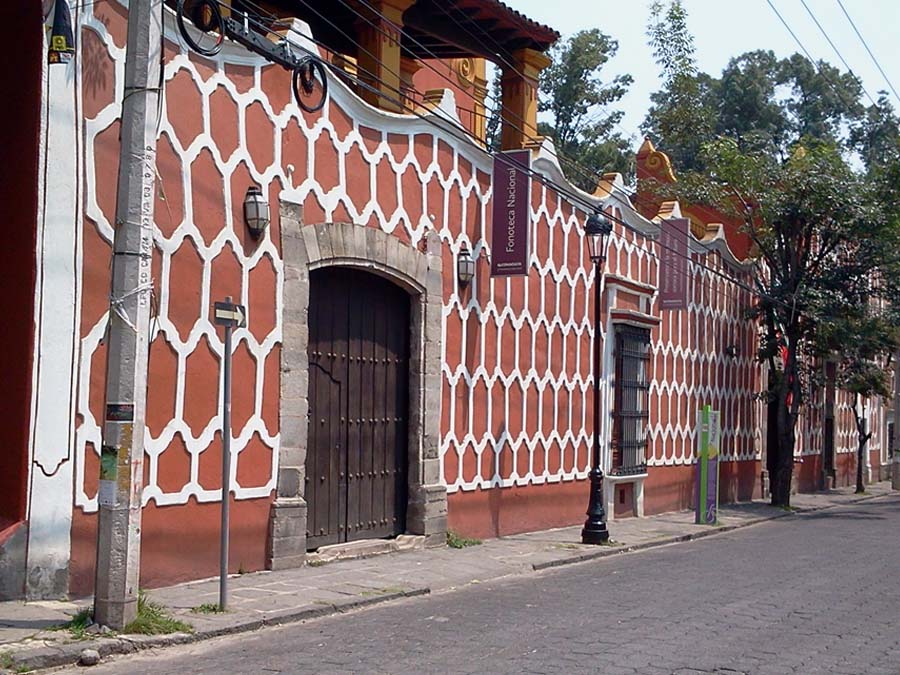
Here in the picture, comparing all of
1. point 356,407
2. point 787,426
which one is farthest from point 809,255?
point 356,407

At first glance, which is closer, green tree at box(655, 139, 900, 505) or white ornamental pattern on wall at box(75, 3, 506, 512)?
white ornamental pattern on wall at box(75, 3, 506, 512)

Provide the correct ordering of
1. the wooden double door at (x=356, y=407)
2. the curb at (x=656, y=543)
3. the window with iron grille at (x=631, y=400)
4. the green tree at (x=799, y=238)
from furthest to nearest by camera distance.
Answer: the green tree at (x=799, y=238) < the window with iron grille at (x=631, y=400) < the curb at (x=656, y=543) < the wooden double door at (x=356, y=407)

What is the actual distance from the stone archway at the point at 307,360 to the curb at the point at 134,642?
7.24 feet

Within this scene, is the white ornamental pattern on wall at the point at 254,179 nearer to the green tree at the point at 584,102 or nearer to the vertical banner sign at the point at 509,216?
the vertical banner sign at the point at 509,216

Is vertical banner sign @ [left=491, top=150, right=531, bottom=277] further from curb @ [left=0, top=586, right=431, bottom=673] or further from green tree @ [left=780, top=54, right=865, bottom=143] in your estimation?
green tree @ [left=780, top=54, right=865, bottom=143]

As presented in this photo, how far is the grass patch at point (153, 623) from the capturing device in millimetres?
8992

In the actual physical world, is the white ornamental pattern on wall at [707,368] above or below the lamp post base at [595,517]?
above

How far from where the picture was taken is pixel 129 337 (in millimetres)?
9125

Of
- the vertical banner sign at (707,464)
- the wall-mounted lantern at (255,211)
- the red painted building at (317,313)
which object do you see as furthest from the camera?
the vertical banner sign at (707,464)

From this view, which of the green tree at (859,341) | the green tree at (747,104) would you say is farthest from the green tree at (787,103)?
the green tree at (859,341)

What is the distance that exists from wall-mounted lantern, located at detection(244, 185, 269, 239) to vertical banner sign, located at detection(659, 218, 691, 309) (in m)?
12.1

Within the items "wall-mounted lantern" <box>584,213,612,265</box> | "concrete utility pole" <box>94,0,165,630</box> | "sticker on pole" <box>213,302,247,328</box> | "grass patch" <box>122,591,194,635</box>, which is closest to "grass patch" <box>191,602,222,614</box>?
"grass patch" <box>122,591,194,635</box>

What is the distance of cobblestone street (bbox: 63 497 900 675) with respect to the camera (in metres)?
8.35

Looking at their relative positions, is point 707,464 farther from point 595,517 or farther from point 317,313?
point 317,313
